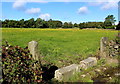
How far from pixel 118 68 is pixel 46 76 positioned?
9.52 ft

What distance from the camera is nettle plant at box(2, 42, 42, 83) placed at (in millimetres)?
3029

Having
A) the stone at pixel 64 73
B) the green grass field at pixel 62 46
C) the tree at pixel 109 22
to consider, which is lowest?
the stone at pixel 64 73

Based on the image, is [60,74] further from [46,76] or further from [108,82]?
[108,82]

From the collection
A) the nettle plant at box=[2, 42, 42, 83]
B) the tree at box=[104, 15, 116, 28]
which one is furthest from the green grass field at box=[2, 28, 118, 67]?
the tree at box=[104, 15, 116, 28]

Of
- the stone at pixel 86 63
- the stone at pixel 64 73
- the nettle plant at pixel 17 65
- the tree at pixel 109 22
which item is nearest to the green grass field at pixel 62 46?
the stone at pixel 86 63

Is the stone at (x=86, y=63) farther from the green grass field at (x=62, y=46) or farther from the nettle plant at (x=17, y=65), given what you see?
the nettle plant at (x=17, y=65)

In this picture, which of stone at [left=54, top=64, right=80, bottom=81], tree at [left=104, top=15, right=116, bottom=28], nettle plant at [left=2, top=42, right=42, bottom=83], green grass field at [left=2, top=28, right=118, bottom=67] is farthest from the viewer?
tree at [left=104, top=15, right=116, bottom=28]

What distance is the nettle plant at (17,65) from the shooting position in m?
3.03

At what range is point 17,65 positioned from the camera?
10.1 ft

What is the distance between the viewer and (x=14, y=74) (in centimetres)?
305

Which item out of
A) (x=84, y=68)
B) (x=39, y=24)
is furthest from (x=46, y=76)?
(x=39, y=24)

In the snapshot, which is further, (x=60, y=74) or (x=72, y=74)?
(x=72, y=74)

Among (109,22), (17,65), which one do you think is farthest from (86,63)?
(109,22)

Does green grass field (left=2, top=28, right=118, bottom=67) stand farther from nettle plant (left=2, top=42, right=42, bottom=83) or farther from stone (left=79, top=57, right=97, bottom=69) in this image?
nettle plant (left=2, top=42, right=42, bottom=83)
